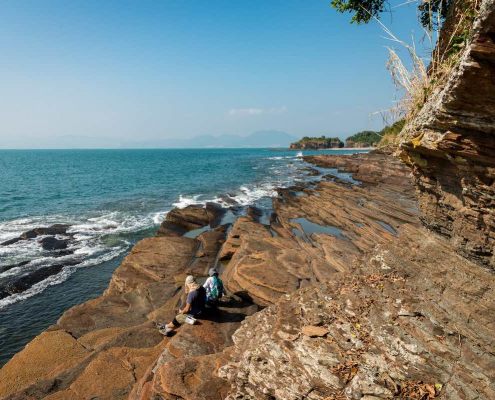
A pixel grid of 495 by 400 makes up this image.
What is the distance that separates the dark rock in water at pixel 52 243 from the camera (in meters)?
23.8

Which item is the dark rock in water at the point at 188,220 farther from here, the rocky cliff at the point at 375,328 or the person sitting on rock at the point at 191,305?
the person sitting on rock at the point at 191,305

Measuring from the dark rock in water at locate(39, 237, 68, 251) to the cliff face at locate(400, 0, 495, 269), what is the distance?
88.3ft

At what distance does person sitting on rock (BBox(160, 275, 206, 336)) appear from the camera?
10.3 m

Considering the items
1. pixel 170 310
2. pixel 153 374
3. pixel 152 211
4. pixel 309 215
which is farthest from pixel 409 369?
pixel 152 211

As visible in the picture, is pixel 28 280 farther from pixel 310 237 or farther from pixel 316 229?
pixel 316 229

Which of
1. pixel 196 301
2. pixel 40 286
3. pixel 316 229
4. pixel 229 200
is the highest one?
pixel 196 301

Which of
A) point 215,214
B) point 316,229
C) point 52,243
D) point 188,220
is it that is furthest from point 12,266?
point 316,229

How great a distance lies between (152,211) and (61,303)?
21610mm

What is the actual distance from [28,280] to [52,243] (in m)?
7.00

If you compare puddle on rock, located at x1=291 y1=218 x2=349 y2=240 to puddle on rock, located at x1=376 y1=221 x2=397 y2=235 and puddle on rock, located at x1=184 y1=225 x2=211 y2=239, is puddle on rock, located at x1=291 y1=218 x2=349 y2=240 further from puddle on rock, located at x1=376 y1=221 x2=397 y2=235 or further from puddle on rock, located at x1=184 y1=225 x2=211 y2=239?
puddle on rock, located at x1=184 y1=225 x2=211 y2=239

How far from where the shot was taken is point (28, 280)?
18328 mm

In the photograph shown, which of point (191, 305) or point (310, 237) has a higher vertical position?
point (191, 305)

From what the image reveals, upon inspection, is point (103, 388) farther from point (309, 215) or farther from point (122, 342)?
point (309, 215)

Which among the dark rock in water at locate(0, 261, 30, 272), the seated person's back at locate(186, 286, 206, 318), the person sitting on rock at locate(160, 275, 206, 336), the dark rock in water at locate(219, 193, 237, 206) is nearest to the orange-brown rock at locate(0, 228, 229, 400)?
the person sitting on rock at locate(160, 275, 206, 336)
